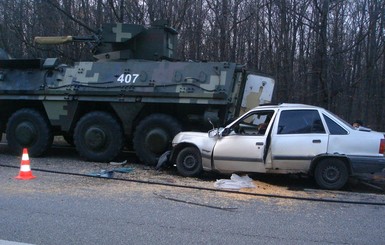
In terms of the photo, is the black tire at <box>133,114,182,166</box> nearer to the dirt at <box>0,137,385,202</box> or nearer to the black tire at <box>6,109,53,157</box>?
the dirt at <box>0,137,385,202</box>

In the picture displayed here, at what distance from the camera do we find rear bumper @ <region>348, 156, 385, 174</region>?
8.42 m

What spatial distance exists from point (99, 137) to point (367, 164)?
257 inches

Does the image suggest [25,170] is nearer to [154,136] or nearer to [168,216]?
[154,136]

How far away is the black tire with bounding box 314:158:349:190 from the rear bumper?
0.19m

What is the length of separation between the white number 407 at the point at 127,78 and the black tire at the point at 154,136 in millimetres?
1062

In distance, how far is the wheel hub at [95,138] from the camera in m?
11.8

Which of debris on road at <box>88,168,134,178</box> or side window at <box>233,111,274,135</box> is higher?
side window at <box>233,111,274,135</box>

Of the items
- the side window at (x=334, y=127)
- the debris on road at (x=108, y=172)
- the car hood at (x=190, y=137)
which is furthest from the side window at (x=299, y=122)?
the debris on road at (x=108, y=172)

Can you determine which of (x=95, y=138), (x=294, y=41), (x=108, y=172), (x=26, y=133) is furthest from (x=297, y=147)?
(x=294, y=41)

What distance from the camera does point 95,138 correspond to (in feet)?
38.7

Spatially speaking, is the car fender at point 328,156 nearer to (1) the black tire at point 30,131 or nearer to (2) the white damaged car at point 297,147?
(2) the white damaged car at point 297,147

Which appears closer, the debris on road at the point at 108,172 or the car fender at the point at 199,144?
the car fender at the point at 199,144

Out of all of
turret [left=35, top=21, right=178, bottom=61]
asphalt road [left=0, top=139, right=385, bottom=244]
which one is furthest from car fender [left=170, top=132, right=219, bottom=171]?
turret [left=35, top=21, right=178, bottom=61]

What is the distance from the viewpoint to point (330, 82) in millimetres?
18359
